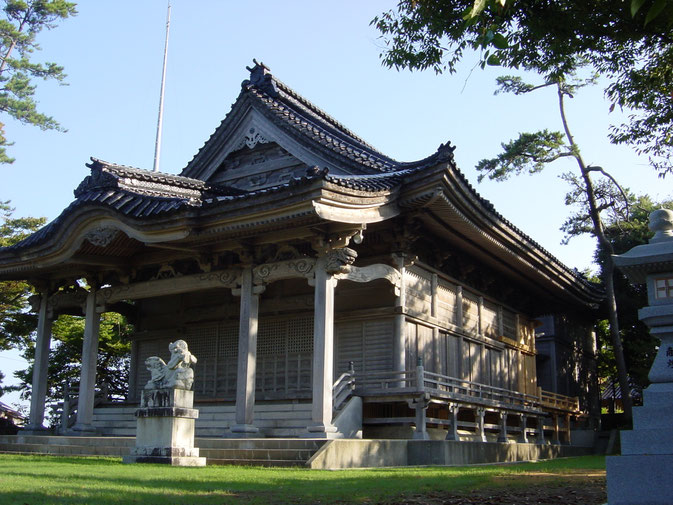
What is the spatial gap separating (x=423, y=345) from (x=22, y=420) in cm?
1941

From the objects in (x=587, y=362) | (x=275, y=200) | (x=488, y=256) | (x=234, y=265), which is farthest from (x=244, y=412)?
(x=587, y=362)

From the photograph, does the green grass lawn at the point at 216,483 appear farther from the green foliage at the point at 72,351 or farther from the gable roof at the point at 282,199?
the green foliage at the point at 72,351

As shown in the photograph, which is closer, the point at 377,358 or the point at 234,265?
the point at 234,265

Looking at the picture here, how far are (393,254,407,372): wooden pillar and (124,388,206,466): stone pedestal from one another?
18.4 feet

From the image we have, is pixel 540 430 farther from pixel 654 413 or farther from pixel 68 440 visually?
pixel 654 413

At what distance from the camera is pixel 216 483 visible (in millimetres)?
8812

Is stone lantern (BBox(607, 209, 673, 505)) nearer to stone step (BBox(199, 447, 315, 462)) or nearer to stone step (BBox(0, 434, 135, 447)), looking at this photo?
stone step (BBox(199, 447, 315, 462))

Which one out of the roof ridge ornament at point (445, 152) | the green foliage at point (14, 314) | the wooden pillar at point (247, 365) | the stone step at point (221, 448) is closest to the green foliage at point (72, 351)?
the green foliage at point (14, 314)

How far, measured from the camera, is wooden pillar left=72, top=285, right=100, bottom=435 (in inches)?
677

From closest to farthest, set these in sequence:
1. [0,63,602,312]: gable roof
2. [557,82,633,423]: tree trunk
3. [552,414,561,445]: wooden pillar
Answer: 1. [0,63,602,312]: gable roof
2. [552,414,561,445]: wooden pillar
3. [557,82,633,423]: tree trunk

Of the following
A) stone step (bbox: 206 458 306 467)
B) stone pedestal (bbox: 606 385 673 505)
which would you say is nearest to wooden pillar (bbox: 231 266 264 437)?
stone step (bbox: 206 458 306 467)

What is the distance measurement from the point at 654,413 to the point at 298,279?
1165 centimetres

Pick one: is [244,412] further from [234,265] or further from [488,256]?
[488,256]

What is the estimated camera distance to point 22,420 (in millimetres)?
28844
